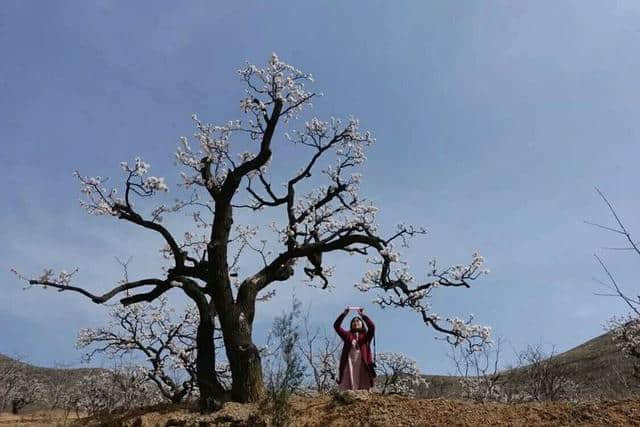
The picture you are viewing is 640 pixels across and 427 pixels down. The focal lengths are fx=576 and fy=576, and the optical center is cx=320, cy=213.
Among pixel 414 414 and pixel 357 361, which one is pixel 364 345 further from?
pixel 414 414

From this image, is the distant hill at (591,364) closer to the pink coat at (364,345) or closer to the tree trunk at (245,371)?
the pink coat at (364,345)

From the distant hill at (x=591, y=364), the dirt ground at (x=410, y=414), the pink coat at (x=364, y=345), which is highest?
the distant hill at (x=591, y=364)

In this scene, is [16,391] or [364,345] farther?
[16,391]

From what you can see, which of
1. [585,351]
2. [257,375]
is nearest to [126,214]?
[257,375]

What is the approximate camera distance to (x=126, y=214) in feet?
34.8

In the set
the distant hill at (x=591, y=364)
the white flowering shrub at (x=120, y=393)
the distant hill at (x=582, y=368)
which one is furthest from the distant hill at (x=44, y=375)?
the distant hill at (x=591, y=364)

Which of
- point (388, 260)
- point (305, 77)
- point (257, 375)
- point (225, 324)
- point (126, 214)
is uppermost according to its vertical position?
point (305, 77)

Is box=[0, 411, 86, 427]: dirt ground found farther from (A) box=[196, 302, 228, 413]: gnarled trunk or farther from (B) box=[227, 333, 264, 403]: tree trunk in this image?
(B) box=[227, 333, 264, 403]: tree trunk

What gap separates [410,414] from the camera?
767 centimetres

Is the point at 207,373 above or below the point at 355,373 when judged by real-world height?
above

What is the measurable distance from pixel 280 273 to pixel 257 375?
249cm

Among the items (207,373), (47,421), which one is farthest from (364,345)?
(47,421)

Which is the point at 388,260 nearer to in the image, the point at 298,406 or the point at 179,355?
the point at 298,406

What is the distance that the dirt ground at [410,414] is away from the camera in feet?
23.4
